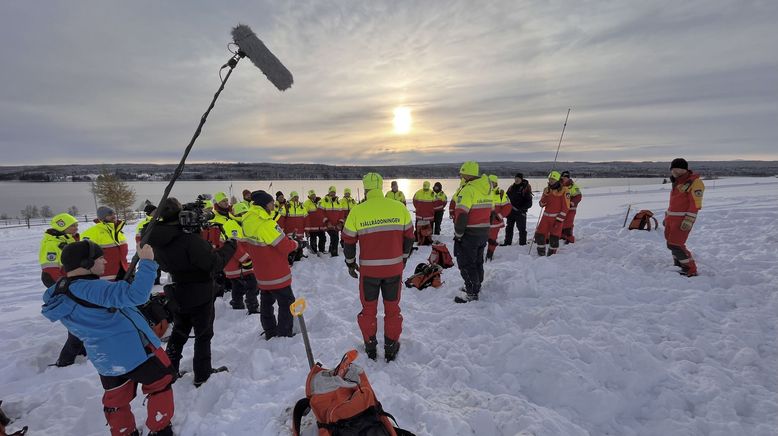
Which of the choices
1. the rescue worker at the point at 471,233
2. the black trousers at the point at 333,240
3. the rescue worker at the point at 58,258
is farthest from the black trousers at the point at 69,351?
the black trousers at the point at 333,240

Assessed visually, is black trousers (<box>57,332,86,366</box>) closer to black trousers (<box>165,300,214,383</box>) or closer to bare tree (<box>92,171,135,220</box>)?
black trousers (<box>165,300,214,383</box>)

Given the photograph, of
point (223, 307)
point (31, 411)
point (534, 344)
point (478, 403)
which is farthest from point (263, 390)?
point (223, 307)

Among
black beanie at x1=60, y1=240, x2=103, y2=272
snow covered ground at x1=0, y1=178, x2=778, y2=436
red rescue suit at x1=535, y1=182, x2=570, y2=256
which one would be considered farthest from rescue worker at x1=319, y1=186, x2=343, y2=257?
black beanie at x1=60, y1=240, x2=103, y2=272

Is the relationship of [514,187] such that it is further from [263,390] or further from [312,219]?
[263,390]

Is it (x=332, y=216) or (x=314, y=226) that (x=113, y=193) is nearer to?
(x=314, y=226)

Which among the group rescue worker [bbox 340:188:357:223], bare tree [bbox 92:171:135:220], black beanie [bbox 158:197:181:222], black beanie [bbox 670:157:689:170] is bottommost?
bare tree [bbox 92:171:135:220]

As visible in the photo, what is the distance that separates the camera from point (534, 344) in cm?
398

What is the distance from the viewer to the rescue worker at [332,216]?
10539 mm

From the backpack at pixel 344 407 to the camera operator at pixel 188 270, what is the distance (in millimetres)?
1643

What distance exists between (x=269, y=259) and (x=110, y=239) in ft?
9.83

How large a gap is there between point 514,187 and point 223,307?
26.2 ft

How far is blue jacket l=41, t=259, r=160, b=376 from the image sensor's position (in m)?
2.42

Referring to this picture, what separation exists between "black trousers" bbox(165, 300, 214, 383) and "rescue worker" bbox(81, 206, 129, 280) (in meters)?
2.64

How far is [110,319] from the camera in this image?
2580 millimetres
